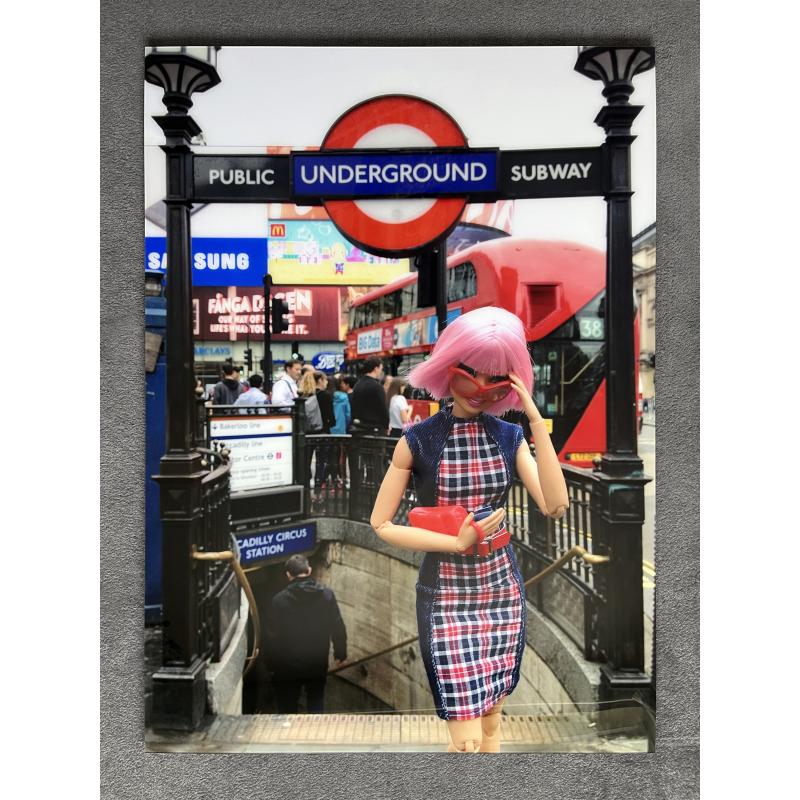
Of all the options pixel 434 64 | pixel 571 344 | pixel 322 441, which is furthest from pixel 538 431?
pixel 434 64

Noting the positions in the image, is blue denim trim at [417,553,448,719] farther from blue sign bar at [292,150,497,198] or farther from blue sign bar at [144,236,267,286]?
blue sign bar at [292,150,497,198]

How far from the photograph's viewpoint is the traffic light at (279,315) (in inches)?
152

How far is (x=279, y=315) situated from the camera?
387 centimetres

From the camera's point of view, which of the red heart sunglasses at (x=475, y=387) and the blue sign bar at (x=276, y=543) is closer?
the red heart sunglasses at (x=475, y=387)

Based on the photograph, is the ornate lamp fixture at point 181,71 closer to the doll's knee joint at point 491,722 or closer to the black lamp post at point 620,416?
the black lamp post at point 620,416

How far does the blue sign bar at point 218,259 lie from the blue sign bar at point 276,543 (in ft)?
4.22

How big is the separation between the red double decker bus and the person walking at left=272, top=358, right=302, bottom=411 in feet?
1.13

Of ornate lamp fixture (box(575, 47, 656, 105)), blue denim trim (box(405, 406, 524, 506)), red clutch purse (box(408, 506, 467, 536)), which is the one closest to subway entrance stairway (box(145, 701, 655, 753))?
red clutch purse (box(408, 506, 467, 536))

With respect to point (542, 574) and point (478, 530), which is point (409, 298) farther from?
point (542, 574)

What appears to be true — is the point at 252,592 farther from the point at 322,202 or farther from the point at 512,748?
the point at 322,202

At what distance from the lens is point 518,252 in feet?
12.4

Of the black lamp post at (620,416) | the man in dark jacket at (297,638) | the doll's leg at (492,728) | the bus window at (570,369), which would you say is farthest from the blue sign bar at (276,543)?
the black lamp post at (620,416)

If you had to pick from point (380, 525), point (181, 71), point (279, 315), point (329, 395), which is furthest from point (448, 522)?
point (181, 71)

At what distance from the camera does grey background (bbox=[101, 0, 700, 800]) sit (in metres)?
3.77
